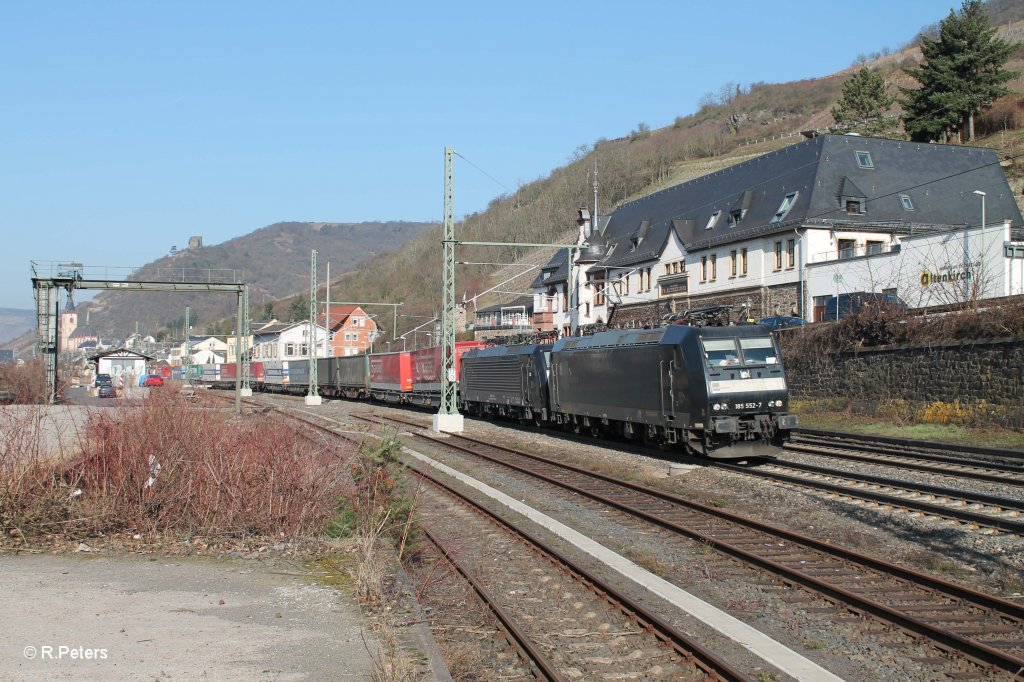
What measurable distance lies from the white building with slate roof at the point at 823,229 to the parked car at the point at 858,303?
1.05 m

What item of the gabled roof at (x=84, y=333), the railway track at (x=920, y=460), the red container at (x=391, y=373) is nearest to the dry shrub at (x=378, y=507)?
the railway track at (x=920, y=460)

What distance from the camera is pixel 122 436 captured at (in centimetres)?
1139

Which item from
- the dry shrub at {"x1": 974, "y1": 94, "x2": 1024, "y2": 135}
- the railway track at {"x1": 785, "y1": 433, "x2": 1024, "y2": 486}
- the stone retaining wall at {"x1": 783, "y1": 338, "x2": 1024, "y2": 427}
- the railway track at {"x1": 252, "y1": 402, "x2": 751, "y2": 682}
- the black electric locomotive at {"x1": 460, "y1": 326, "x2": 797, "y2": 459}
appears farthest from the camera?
the dry shrub at {"x1": 974, "y1": 94, "x2": 1024, "y2": 135}

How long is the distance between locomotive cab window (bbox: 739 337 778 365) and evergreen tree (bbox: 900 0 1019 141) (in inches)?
2318

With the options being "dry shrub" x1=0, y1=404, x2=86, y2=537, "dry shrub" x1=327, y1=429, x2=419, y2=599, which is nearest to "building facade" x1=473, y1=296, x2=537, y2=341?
"dry shrub" x1=327, y1=429, x2=419, y2=599

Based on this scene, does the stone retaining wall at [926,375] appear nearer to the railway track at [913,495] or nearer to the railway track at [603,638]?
the railway track at [913,495]

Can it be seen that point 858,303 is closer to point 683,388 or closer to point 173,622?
point 683,388

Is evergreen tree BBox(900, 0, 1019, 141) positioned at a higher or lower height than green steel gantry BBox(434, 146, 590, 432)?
higher

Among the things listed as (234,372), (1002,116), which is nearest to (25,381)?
(234,372)

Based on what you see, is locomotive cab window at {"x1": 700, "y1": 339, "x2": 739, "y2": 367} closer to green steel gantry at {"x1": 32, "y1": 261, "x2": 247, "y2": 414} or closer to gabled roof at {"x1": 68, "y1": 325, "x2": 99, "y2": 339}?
green steel gantry at {"x1": 32, "y1": 261, "x2": 247, "y2": 414}

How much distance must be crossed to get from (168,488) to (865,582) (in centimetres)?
805

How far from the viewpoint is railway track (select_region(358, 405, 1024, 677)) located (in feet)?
24.5

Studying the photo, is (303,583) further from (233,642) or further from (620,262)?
(620,262)

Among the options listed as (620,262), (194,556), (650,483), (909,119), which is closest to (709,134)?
(909,119)
